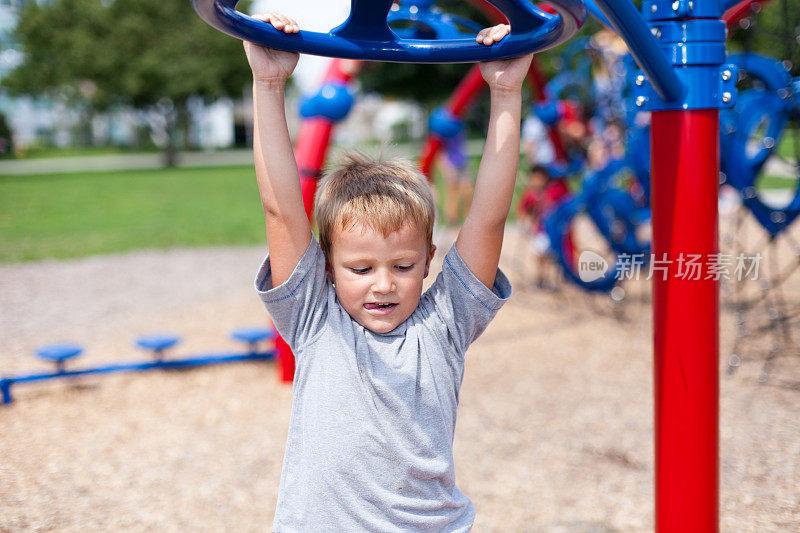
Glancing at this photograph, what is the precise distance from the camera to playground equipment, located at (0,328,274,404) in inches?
168

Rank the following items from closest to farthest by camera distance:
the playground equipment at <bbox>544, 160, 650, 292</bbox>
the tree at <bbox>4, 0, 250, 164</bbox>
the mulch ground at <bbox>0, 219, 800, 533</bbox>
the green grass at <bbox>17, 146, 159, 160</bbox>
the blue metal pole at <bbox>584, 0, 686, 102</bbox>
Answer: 1. the blue metal pole at <bbox>584, 0, 686, 102</bbox>
2. the mulch ground at <bbox>0, 219, 800, 533</bbox>
3. the playground equipment at <bbox>544, 160, 650, 292</bbox>
4. the tree at <bbox>4, 0, 250, 164</bbox>
5. the green grass at <bbox>17, 146, 159, 160</bbox>

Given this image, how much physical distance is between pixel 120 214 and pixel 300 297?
44.2ft

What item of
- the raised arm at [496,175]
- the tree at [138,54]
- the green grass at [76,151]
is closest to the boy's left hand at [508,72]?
the raised arm at [496,175]

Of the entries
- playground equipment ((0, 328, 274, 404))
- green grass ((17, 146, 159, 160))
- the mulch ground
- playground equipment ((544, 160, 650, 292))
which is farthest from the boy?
green grass ((17, 146, 159, 160))

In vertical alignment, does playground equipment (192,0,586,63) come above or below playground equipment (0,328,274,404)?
above

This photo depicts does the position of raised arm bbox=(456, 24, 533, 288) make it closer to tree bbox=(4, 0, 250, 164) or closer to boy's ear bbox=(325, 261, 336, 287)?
boy's ear bbox=(325, 261, 336, 287)

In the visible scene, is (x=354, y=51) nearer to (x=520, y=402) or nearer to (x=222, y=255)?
(x=520, y=402)

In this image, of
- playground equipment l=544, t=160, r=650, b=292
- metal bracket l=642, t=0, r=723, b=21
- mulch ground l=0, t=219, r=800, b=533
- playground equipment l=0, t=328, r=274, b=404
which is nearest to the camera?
metal bracket l=642, t=0, r=723, b=21

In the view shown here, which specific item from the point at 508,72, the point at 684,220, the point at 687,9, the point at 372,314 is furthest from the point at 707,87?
the point at 372,314

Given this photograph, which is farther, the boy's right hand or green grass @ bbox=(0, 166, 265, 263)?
green grass @ bbox=(0, 166, 265, 263)

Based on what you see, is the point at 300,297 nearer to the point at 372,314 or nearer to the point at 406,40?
the point at 372,314

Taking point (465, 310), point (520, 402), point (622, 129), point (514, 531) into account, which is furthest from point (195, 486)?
point (622, 129)

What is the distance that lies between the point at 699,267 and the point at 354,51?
979mm

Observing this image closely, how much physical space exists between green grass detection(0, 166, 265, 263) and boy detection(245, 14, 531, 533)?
8888mm
